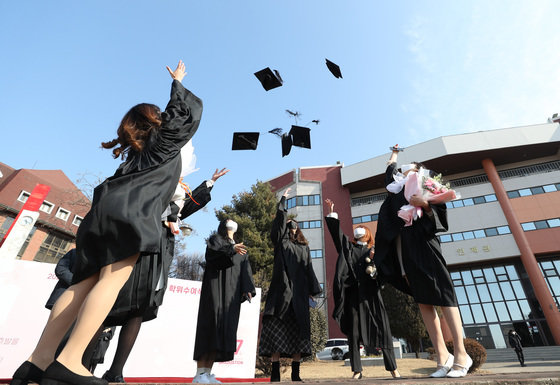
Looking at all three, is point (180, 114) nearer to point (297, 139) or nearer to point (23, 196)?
point (297, 139)

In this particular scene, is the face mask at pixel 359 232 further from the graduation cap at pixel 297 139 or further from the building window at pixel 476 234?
the building window at pixel 476 234

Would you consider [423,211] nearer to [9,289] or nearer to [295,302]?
[295,302]

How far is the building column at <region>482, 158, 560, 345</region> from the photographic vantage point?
1900 cm

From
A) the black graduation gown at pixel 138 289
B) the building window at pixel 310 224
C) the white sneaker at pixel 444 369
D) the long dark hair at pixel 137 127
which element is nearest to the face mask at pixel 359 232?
the white sneaker at pixel 444 369

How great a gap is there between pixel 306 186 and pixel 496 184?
622 inches

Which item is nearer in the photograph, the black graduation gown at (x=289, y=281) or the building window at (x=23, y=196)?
the black graduation gown at (x=289, y=281)

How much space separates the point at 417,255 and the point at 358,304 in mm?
1850

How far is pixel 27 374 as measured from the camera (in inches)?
50.8

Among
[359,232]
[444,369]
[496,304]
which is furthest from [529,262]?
[444,369]

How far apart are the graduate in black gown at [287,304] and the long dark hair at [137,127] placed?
8.22ft

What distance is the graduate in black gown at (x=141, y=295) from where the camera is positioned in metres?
1.85

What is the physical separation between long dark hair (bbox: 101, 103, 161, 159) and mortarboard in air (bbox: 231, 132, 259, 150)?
362 centimetres

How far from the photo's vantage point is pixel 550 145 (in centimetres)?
2327

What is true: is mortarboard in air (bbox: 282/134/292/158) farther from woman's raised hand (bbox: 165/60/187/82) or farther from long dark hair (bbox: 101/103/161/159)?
long dark hair (bbox: 101/103/161/159)
